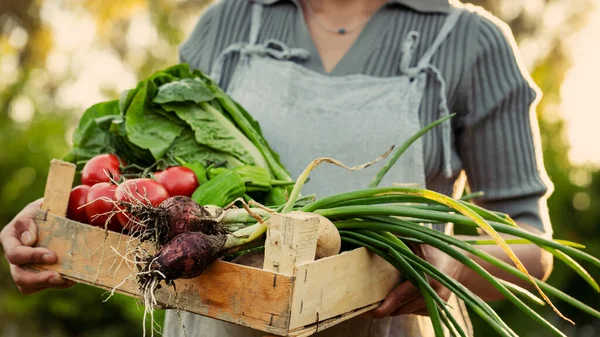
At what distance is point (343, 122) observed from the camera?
2.34 meters

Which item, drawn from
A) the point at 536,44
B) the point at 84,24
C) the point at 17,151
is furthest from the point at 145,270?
the point at 536,44

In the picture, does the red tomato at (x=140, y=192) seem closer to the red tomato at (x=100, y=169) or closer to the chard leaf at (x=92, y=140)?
the red tomato at (x=100, y=169)

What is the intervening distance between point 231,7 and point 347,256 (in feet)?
4.27

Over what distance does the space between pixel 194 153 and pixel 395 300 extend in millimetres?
730

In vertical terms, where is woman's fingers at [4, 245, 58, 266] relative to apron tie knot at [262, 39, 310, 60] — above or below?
below

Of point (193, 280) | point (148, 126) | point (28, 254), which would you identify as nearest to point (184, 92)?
point (148, 126)

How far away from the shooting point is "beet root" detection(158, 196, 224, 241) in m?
1.59

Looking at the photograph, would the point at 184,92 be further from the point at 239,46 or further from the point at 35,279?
the point at 35,279

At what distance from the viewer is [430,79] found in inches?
91.9

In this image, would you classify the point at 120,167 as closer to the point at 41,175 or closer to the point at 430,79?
the point at 430,79

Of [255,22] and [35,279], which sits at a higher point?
[255,22]

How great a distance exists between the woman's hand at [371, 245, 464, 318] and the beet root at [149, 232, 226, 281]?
52 centimetres

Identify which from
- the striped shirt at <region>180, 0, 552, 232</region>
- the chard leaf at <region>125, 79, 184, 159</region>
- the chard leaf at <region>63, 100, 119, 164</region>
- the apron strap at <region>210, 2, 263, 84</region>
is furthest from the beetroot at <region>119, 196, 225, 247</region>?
the apron strap at <region>210, 2, 263, 84</region>

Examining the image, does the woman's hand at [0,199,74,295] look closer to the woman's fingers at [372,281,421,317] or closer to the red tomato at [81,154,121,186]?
the red tomato at [81,154,121,186]
